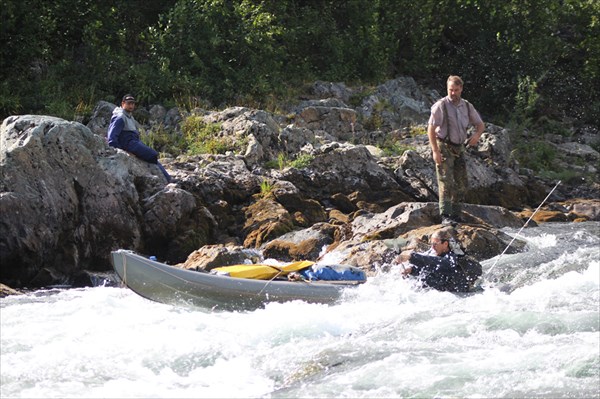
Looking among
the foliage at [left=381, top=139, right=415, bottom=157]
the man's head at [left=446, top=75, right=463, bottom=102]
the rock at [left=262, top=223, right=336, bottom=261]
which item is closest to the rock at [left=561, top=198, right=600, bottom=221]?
the foliage at [left=381, top=139, right=415, bottom=157]

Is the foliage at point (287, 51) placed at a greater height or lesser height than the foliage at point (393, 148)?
greater

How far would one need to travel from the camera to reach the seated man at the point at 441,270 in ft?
32.3

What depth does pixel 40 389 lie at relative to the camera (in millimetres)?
7137

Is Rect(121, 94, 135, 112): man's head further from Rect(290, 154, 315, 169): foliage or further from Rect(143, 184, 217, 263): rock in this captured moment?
Rect(290, 154, 315, 169): foliage

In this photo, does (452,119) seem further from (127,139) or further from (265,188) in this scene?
(127,139)

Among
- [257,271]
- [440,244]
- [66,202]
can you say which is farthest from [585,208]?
[66,202]

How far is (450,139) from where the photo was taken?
485 inches

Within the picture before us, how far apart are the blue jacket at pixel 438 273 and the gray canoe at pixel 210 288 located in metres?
0.86

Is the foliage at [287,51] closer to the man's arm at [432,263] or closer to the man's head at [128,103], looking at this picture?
the man's head at [128,103]

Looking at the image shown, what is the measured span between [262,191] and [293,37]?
740cm

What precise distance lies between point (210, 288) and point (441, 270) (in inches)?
87.1

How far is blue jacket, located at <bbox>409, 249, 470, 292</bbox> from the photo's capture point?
9.84m

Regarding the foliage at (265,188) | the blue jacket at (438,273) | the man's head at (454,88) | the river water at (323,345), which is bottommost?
the river water at (323,345)

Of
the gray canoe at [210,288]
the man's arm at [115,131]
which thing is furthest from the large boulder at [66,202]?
the gray canoe at [210,288]
